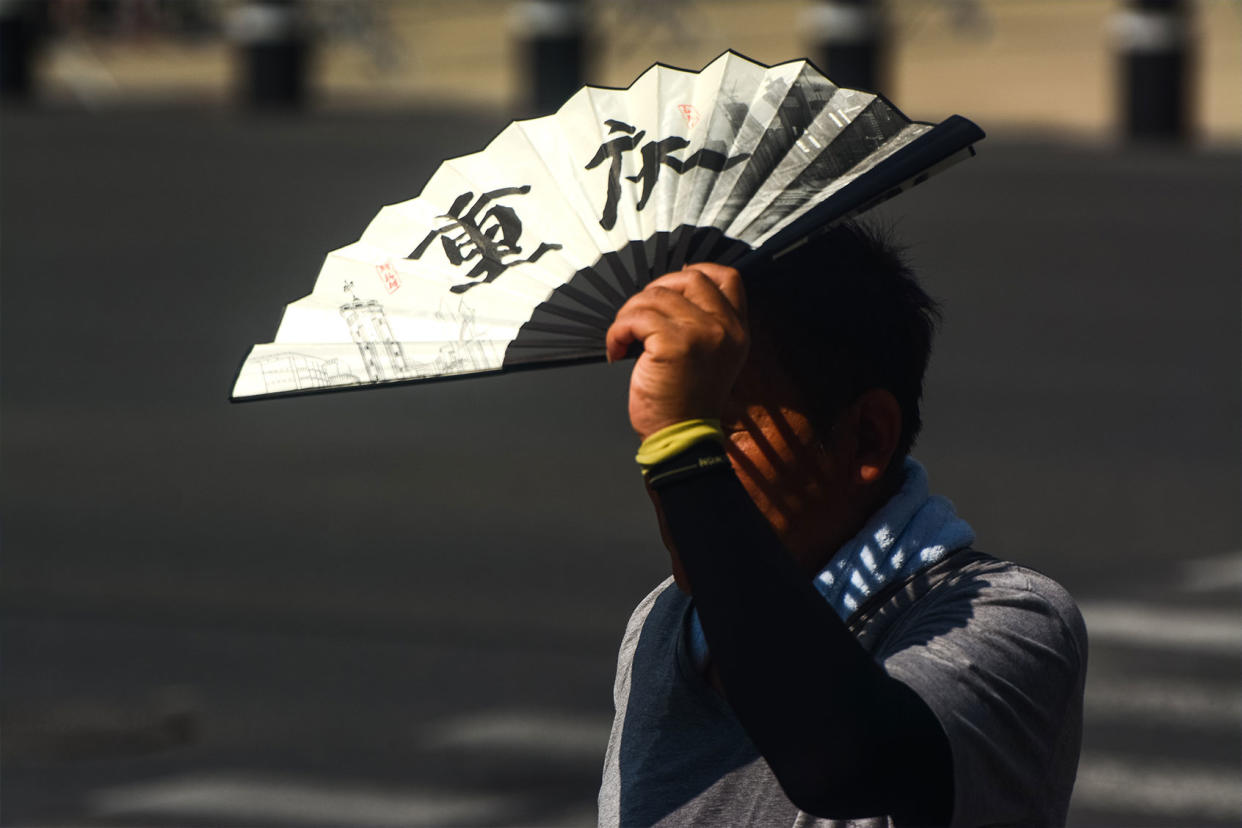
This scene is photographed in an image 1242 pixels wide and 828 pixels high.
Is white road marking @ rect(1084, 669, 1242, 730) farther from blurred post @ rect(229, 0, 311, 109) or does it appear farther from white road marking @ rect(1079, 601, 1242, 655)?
blurred post @ rect(229, 0, 311, 109)

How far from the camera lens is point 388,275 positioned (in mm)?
2029

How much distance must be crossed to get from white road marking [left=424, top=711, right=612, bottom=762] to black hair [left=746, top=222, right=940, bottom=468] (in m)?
3.85

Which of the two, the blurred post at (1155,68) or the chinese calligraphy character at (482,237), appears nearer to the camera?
the chinese calligraphy character at (482,237)

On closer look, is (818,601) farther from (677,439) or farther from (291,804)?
Answer: (291,804)

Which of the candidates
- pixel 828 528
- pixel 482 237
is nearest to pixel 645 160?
pixel 482 237

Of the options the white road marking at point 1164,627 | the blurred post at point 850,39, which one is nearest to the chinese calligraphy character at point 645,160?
the white road marking at point 1164,627

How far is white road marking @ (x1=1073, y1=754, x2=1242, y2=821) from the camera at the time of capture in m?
5.31

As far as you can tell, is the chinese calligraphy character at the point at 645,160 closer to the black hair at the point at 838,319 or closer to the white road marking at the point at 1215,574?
the black hair at the point at 838,319

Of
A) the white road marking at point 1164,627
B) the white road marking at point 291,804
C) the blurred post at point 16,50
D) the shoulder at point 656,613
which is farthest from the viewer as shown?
the blurred post at point 16,50

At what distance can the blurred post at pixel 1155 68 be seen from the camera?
633 inches

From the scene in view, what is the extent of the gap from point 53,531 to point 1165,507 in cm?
453

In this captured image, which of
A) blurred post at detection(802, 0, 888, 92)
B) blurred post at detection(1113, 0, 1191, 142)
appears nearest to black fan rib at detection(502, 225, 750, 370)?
blurred post at detection(802, 0, 888, 92)

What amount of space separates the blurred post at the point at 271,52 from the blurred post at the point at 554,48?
2.43m

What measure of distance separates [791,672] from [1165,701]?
4.86 metres
